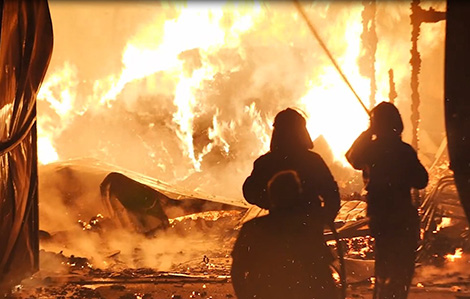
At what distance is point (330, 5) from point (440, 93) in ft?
3.21

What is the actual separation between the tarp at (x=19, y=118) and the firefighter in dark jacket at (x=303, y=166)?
1.60m

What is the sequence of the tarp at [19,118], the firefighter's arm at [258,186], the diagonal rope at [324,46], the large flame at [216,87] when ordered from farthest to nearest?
the large flame at [216,87]
the diagonal rope at [324,46]
the firefighter's arm at [258,186]
the tarp at [19,118]

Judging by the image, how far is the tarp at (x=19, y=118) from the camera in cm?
278

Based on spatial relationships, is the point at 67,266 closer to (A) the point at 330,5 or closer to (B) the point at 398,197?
(B) the point at 398,197

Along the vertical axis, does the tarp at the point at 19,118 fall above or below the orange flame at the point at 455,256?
above

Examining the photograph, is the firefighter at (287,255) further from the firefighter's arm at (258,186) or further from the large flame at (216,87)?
the large flame at (216,87)

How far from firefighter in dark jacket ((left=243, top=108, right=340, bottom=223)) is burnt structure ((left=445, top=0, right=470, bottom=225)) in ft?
2.69

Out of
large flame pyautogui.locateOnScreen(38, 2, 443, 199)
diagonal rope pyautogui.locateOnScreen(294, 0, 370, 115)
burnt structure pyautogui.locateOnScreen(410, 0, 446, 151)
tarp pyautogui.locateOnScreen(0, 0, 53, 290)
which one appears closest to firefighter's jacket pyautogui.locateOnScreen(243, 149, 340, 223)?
large flame pyautogui.locateOnScreen(38, 2, 443, 199)

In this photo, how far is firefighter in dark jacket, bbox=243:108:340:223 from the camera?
2811 millimetres

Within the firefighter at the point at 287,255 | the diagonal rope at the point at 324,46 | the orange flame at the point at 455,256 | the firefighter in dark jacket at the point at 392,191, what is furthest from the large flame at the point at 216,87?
the orange flame at the point at 455,256

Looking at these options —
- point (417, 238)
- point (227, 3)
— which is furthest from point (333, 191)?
point (227, 3)

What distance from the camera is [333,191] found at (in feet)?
9.34

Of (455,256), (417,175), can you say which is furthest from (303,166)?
(455,256)

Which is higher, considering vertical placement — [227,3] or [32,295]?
[227,3]
